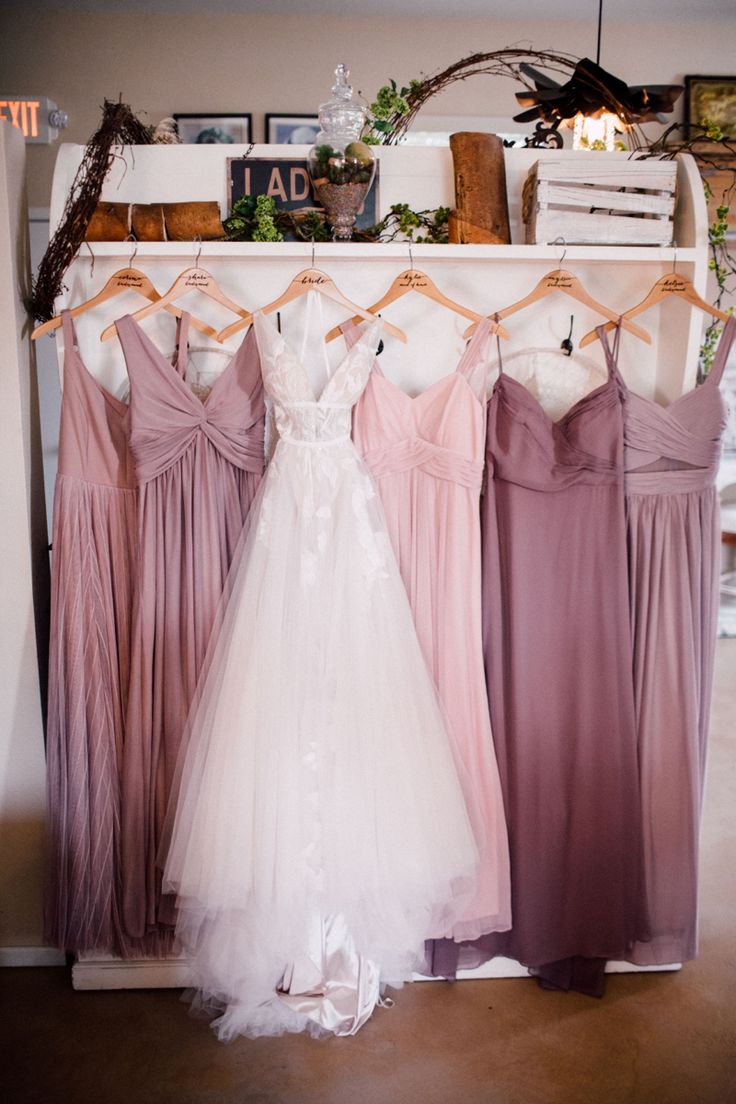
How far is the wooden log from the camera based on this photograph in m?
1.97

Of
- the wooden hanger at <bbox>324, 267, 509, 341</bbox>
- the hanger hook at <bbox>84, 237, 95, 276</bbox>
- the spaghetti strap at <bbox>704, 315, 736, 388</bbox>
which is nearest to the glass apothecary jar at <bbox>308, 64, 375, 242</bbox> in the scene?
the wooden hanger at <bbox>324, 267, 509, 341</bbox>

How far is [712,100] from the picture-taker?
14.3 feet

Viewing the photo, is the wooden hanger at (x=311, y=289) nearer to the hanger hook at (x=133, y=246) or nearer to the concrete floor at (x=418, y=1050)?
the hanger hook at (x=133, y=246)

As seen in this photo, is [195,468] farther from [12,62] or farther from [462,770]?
[12,62]

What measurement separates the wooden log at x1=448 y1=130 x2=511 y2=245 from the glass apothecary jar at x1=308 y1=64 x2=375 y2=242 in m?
0.22

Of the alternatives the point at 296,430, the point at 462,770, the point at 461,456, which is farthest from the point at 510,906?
the point at 296,430
